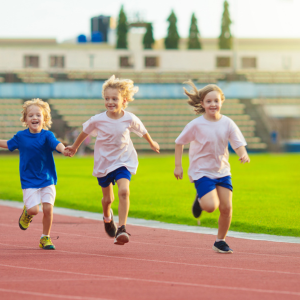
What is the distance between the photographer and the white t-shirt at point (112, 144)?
6922 millimetres

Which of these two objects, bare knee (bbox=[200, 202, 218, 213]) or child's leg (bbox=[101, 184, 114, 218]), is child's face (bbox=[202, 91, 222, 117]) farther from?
child's leg (bbox=[101, 184, 114, 218])

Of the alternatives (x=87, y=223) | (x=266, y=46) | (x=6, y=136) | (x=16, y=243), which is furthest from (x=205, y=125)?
(x=266, y=46)

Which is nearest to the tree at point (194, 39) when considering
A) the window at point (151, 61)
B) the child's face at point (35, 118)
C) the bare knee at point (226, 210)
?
the window at point (151, 61)

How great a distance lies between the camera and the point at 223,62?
5756 cm

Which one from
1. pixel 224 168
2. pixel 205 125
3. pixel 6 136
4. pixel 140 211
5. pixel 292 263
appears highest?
pixel 205 125

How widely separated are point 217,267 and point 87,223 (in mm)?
4144

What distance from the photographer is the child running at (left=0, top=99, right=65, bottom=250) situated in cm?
684

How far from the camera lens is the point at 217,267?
5.68m

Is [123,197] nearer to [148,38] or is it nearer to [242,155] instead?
[242,155]

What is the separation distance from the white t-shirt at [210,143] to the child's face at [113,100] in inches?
37.0

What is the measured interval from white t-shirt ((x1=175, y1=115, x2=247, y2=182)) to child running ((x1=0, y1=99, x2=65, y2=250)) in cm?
158

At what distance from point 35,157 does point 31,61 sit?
48.5m

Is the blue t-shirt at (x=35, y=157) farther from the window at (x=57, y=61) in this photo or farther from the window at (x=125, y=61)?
the window at (x=125, y=61)

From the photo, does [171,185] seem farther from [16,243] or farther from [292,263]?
[292,263]
